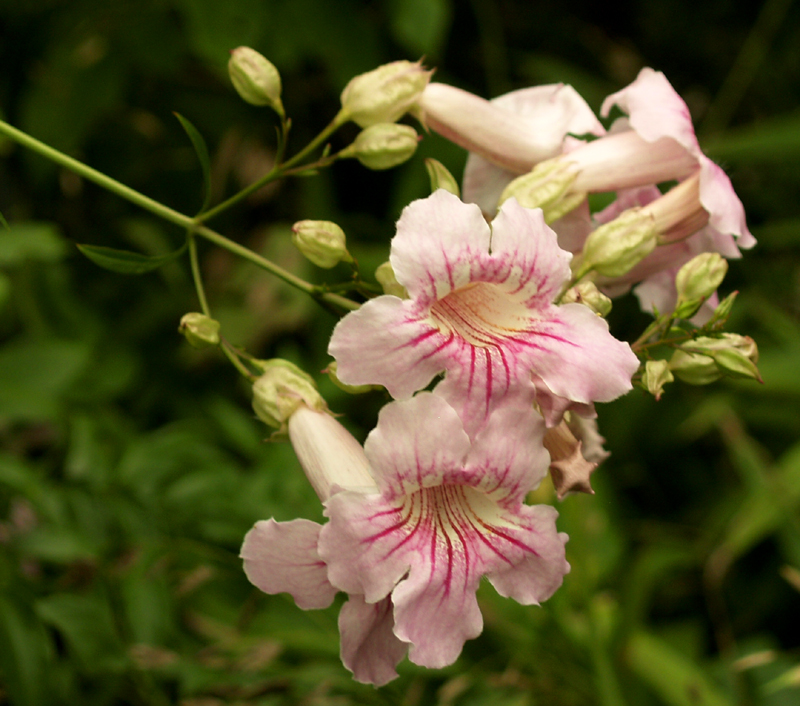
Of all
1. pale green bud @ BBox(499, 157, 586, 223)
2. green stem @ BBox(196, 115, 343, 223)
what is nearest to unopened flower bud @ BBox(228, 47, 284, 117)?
green stem @ BBox(196, 115, 343, 223)

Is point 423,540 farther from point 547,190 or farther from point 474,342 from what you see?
point 547,190

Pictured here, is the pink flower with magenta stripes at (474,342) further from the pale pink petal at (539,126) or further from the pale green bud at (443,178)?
the pale pink petal at (539,126)

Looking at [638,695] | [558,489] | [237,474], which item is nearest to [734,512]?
[638,695]

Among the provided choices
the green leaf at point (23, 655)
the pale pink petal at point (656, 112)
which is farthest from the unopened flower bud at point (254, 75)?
the green leaf at point (23, 655)

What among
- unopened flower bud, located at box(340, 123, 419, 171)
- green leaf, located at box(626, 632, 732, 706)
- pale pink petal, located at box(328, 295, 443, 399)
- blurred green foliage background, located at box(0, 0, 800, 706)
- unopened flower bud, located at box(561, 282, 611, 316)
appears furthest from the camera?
green leaf, located at box(626, 632, 732, 706)

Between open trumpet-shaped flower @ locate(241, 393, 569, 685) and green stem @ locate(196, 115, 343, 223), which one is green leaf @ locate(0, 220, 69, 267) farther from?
open trumpet-shaped flower @ locate(241, 393, 569, 685)

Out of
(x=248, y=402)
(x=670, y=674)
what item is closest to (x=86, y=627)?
(x=670, y=674)
